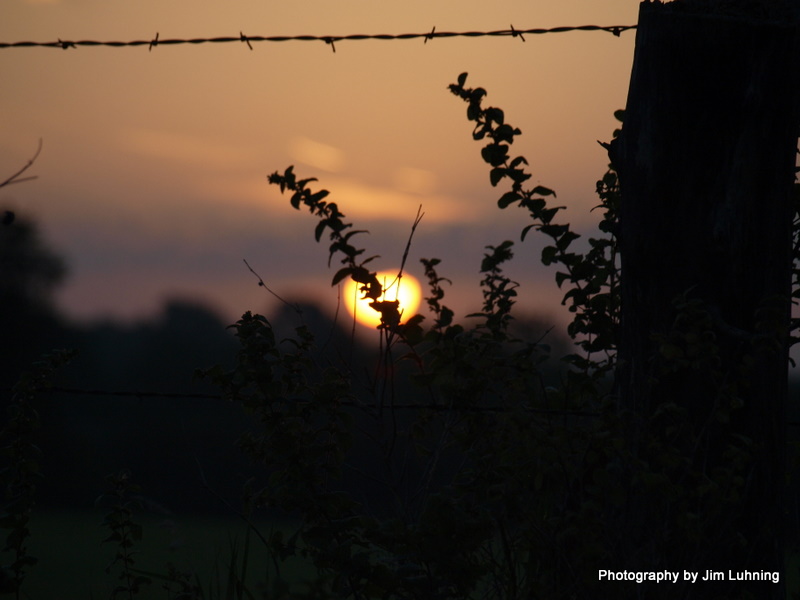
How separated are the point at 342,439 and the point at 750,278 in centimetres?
152

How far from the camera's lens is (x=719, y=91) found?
2.70m

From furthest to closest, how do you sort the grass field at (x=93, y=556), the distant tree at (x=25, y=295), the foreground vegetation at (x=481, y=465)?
1. the distant tree at (x=25, y=295)
2. the grass field at (x=93, y=556)
3. the foreground vegetation at (x=481, y=465)

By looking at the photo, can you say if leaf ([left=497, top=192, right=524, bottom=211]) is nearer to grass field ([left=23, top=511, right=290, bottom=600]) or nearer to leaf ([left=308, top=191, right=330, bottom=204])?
leaf ([left=308, top=191, right=330, bottom=204])

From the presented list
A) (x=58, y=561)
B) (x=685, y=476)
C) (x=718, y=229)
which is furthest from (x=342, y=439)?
(x=58, y=561)

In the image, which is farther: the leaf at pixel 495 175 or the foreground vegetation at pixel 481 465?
the leaf at pixel 495 175

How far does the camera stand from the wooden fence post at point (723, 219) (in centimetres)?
266

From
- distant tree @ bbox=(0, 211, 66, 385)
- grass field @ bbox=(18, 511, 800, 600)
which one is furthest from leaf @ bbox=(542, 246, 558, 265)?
distant tree @ bbox=(0, 211, 66, 385)

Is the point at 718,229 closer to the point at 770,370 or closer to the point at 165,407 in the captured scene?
the point at 770,370

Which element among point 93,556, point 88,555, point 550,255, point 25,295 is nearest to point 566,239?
point 550,255

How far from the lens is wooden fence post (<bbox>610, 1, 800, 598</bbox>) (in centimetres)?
266

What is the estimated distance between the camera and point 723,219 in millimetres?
2650

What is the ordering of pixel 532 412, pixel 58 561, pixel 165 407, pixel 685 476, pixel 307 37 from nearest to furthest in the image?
pixel 685 476 < pixel 532 412 < pixel 307 37 < pixel 58 561 < pixel 165 407

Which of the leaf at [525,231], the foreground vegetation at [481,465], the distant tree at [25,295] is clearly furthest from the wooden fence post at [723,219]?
the distant tree at [25,295]

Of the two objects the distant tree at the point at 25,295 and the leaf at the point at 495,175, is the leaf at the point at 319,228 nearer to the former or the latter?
the leaf at the point at 495,175
